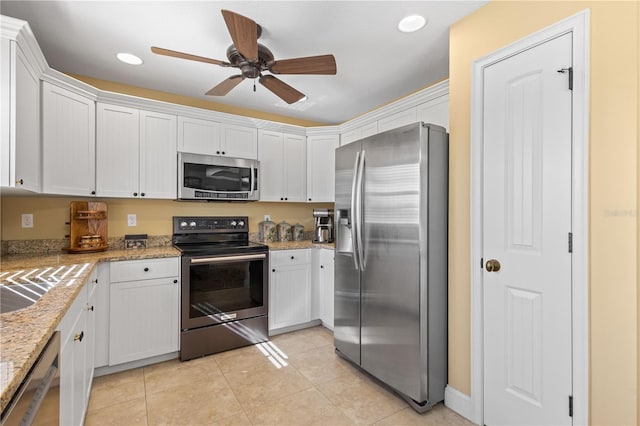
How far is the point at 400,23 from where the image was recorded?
204 centimetres

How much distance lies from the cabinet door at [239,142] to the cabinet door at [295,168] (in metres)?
0.39

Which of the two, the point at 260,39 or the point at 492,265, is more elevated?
the point at 260,39

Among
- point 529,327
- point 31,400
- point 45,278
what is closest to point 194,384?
point 45,278

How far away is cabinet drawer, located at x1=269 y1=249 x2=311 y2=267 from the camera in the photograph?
3.19 m

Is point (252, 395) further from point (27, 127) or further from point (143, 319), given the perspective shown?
point (27, 127)

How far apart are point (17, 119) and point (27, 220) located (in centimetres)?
121

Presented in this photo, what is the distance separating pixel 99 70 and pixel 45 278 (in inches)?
75.9

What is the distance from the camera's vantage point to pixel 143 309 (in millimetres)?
2564

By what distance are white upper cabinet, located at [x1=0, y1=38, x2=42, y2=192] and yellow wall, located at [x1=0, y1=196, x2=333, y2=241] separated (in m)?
0.80

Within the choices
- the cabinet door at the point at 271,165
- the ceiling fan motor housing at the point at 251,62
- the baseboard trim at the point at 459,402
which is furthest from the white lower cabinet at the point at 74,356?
the baseboard trim at the point at 459,402

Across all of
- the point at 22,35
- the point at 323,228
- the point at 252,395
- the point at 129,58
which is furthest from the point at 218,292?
the point at 22,35

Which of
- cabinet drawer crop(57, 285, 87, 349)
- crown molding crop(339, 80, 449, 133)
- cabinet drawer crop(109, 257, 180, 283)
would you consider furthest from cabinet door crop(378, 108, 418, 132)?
cabinet drawer crop(57, 285, 87, 349)

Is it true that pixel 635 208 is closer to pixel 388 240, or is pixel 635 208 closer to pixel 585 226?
pixel 585 226

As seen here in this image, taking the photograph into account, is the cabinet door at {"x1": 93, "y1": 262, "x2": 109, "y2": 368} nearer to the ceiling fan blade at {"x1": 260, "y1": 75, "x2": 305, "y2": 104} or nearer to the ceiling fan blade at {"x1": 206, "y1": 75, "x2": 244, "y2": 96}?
the ceiling fan blade at {"x1": 206, "y1": 75, "x2": 244, "y2": 96}
